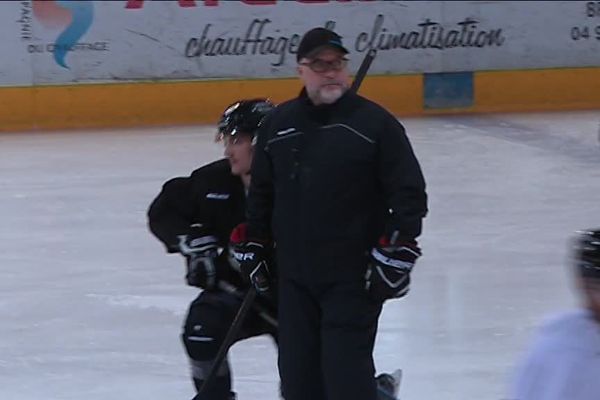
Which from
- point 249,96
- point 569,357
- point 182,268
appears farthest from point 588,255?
point 249,96

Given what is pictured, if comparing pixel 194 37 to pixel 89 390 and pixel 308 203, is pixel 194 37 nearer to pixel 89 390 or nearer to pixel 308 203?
pixel 89 390

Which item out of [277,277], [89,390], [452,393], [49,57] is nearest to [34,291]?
[89,390]

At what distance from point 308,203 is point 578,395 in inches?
51.1

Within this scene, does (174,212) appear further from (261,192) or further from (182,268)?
(182,268)

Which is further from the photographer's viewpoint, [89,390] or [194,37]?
[194,37]

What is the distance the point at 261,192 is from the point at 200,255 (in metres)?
0.38

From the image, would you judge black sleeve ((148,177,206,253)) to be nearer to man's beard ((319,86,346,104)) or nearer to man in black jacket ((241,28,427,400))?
man in black jacket ((241,28,427,400))

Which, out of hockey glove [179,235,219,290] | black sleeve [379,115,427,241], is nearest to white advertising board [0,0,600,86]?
hockey glove [179,235,219,290]

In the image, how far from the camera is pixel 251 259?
3.53m

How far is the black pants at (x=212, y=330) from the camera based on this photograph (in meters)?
3.76

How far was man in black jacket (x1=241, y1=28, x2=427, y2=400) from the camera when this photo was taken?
10.7 feet

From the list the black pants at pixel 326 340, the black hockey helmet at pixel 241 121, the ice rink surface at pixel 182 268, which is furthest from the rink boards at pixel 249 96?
the black pants at pixel 326 340

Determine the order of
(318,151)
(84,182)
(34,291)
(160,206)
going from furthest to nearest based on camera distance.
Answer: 1. (84,182)
2. (34,291)
3. (160,206)
4. (318,151)

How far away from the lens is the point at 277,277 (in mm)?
3609
